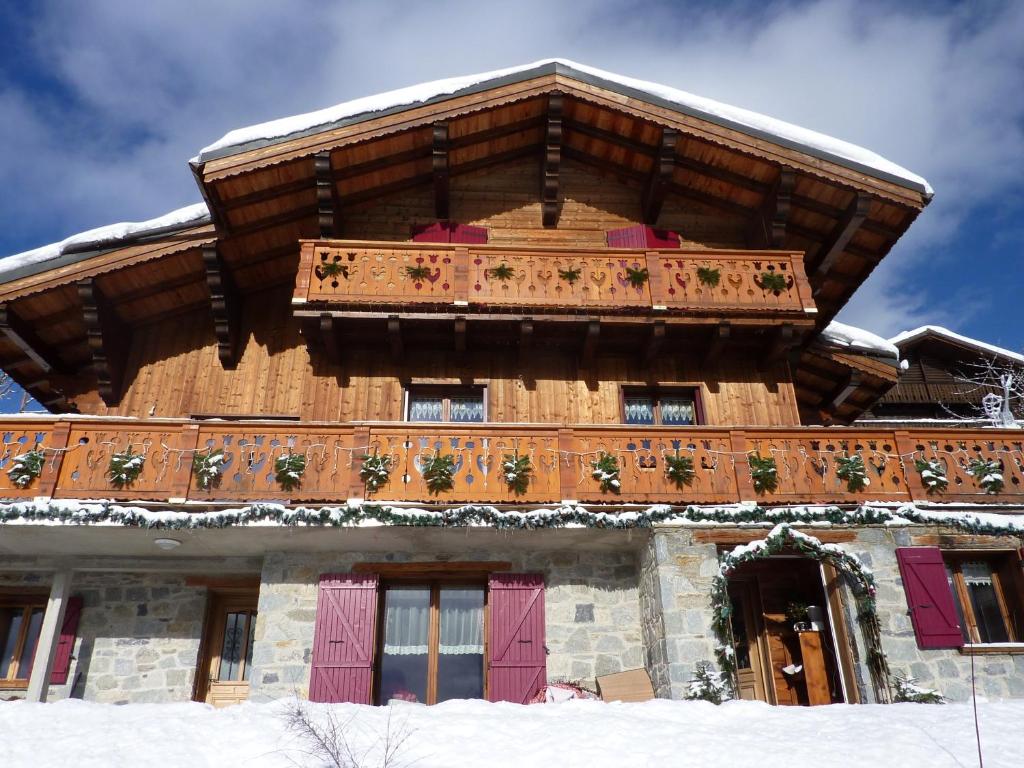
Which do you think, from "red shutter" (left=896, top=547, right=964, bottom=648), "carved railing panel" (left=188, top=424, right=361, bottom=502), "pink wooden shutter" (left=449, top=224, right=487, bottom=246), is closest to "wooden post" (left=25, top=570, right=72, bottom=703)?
"carved railing panel" (left=188, top=424, right=361, bottom=502)

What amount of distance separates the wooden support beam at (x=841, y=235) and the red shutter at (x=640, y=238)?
2.47 meters

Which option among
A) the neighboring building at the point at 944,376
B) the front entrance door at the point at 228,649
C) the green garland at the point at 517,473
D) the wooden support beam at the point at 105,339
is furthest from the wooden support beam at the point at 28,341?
the neighboring building at the point at 944,376

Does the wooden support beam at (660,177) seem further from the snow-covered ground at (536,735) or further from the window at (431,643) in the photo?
the snow-covered ground at (536,735)

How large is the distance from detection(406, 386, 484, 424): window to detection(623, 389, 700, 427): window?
2.39 meters

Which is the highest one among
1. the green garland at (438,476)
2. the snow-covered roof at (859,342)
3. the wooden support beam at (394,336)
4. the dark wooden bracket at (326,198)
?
the dark wooden bracket at (326,198)

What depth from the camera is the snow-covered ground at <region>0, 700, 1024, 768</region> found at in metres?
7.02

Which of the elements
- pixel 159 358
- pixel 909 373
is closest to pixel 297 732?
pixel 159 358

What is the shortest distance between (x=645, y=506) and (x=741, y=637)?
10.6 feet

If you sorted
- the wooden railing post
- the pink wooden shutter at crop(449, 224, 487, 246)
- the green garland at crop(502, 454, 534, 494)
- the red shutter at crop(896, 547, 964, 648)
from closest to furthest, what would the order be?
the red shutter at crop(896, 547, 964, 648)
the wooden railing post
the green garland at crop(502, 454, 534, 494)
the pink wooden shutter at crop(449, 224, 487, 246)

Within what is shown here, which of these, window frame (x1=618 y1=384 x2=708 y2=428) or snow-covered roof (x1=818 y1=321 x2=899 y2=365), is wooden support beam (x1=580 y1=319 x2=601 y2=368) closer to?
window frame (x1=618 y1=384 x2=708 y2=428)

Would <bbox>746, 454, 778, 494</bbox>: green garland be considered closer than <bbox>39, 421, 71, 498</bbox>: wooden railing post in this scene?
No

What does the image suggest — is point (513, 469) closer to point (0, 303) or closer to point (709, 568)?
point (709, 568)

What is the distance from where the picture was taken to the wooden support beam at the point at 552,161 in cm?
1377

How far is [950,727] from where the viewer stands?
791 centimetres
